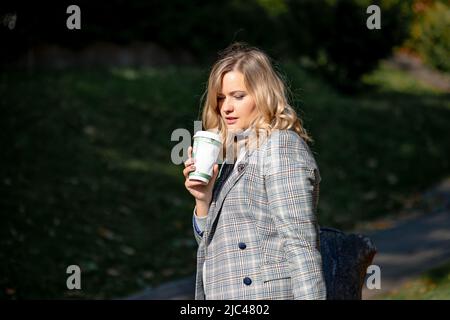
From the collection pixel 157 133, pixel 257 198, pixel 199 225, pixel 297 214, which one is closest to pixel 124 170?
pixel 157 133

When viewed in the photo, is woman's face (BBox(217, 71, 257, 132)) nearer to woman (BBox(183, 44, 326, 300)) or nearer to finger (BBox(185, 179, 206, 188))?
woman (BBox(183, 44, 326, 300))

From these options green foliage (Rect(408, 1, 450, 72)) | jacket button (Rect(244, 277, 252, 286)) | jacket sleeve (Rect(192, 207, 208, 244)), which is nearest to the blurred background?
jacket sleeve (Rect(192, 207, 208, 244))

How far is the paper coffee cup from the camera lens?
3127mm

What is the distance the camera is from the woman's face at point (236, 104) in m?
3.21

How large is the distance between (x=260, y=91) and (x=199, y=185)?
0.43m

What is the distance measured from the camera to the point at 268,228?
121 inches

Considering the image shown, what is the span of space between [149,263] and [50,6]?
683 cm

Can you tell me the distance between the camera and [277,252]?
307cm

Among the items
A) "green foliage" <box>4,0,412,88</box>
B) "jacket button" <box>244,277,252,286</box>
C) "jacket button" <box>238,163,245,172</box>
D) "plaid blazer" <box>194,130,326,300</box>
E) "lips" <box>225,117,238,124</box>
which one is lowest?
"jacket button" <box>244,277,252,286</box>

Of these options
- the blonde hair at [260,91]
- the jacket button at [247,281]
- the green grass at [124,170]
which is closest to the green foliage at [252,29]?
the green grass at [124,170]

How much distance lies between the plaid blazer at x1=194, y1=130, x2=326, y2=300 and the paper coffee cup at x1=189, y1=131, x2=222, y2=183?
10 cm

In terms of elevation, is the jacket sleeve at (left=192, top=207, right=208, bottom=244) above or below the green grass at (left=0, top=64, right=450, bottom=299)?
below

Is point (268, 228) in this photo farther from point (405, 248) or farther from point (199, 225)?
point (405, 248)

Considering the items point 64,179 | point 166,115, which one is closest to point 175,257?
point 64,179
